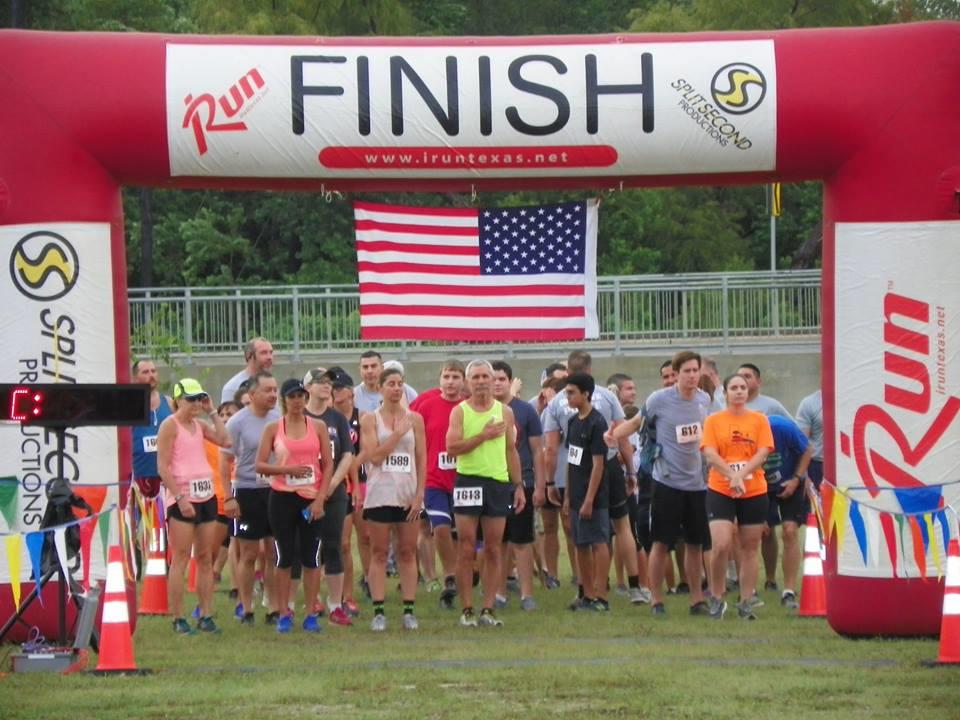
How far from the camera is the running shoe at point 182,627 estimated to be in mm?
13328

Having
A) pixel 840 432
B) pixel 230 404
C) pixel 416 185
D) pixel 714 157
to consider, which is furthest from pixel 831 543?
pixel 230 404

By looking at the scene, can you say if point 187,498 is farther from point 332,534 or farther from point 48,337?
point 48,337

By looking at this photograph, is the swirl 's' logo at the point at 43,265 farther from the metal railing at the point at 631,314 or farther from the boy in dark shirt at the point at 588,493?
the metal railing at the point at 631,314

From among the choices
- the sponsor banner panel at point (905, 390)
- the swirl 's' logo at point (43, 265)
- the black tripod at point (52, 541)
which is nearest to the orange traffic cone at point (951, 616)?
the sponsor banner panel at point (905, 390)

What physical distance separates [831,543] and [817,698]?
2445 mm

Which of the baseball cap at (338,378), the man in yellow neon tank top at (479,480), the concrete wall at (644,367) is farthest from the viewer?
the concrete wall at (644,367)

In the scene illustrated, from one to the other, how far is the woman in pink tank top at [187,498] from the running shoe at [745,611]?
12.2ft

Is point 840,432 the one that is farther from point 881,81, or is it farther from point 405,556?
point 405,556

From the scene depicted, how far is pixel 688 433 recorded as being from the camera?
46.6ft

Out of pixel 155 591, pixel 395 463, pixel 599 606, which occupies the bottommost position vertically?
pixel 599 606

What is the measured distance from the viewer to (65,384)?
11.1 m

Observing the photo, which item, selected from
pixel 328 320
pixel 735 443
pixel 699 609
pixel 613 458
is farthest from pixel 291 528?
pixel 328 320

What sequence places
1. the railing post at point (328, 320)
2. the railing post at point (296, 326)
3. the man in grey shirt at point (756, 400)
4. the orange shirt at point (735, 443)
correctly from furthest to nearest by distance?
the railing post at point (328, 320) → the railing post at point (296, 326) → the man in grey shirt at point (756, 400) → the orange shirt at point (735, 443)

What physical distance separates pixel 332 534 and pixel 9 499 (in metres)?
2.42
